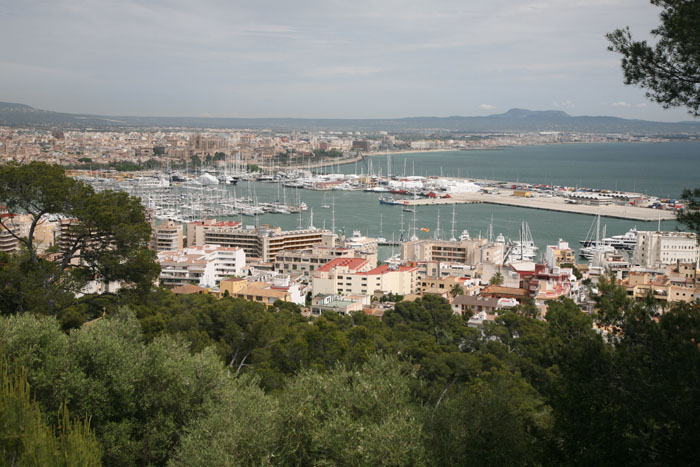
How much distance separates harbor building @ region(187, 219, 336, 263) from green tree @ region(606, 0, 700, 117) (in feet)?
40.4

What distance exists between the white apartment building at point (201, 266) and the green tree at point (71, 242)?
259 inches

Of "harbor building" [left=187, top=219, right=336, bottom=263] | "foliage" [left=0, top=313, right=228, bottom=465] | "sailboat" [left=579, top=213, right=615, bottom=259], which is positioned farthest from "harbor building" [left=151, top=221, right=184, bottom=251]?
"foliage" [left=0, top=313, right=228, bottom=465]

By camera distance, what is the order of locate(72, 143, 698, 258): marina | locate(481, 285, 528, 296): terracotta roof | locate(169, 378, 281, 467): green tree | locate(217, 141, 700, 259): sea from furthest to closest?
1. locate(72, 143, 698, 258): marina
2. locate(217, 141, 700, 259): sea
3. locate(481, 285, 528, 296): terracotta roof
4. locate(169, 378, 281, 467): green tree

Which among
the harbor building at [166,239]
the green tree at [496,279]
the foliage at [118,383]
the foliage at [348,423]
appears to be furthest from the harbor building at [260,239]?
the foliage at [348,423]

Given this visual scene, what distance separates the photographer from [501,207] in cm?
2720

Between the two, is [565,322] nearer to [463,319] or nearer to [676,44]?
[676,44]

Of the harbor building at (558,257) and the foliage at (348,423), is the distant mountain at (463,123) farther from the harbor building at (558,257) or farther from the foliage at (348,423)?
the foliage at (348,423)

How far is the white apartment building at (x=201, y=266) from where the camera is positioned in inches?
473

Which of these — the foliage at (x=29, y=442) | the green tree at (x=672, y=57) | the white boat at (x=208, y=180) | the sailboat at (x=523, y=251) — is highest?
the green tree at (x=672, y=57)

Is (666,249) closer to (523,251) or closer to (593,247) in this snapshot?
(593,247)

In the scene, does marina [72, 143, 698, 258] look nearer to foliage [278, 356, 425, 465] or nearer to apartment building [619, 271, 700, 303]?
apartment building [619, 271, 700, 303]

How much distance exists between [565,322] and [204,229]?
567 inches

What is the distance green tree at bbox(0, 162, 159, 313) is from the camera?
4566 mm

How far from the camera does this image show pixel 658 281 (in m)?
11.0
